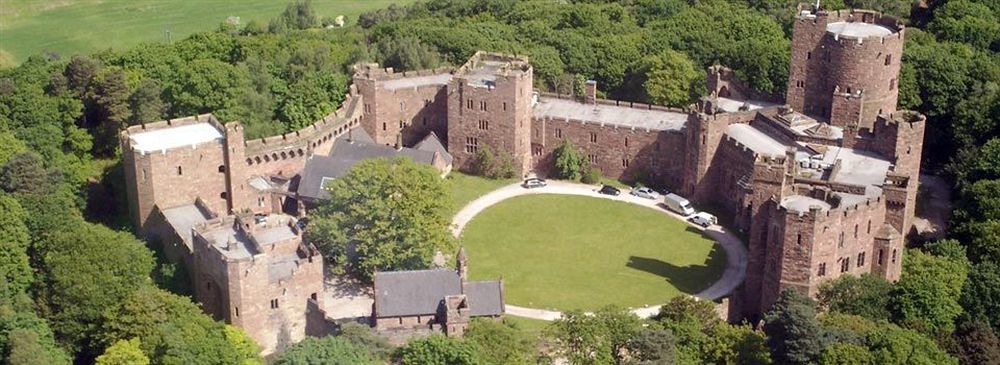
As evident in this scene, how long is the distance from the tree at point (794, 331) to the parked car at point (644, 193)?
1113 inches

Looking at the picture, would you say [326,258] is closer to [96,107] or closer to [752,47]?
[96,107]

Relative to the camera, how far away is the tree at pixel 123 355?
89000 mm

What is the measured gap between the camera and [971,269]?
330 ft

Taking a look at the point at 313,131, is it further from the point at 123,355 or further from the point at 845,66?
the point at 845,66

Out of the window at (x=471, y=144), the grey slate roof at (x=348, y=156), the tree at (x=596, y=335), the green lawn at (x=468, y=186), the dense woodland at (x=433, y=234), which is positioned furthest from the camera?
the window at (x=471, y=144)

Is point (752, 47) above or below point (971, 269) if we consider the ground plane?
above

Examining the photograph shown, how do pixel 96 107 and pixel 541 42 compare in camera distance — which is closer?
pixel 96 107

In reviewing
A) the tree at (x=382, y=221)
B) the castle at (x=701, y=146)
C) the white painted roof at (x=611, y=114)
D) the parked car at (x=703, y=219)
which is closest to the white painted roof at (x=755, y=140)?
the castle at (x=701, y=146)

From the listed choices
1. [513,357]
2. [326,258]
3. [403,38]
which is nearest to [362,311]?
[326,258]

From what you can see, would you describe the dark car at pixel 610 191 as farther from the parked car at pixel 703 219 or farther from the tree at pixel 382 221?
the tree at pixel 382 221

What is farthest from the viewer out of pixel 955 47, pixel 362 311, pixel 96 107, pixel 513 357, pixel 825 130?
pixel 955 47

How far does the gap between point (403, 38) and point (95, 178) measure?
36804mm

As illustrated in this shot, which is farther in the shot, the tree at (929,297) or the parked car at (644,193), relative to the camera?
the parked car at (644,193)

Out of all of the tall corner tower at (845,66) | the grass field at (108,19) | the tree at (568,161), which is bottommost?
the tree at (568,161)
